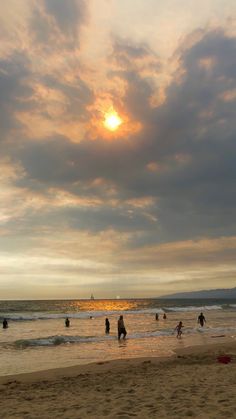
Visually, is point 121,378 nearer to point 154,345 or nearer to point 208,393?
point 208,393

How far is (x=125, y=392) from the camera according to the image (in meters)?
10.7

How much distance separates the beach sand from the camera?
8.33 m

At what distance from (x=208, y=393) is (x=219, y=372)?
13.1 ft

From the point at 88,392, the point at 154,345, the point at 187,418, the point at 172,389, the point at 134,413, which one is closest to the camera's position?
the point at 187,418

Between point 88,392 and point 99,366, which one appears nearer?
point 88,392

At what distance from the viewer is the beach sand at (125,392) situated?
27.3ft

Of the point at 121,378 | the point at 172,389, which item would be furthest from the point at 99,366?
A: the point at 172,389

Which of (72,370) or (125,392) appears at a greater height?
(72,370)

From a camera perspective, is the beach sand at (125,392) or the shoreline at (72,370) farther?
the shoreline at (72,370)

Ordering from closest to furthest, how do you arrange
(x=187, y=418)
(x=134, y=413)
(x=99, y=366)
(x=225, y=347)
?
(x=187, y=418)
(x=134, y=413)
(x=99, y=366)
(x=225, y=347)

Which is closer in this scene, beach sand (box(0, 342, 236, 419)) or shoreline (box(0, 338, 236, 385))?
Answer: beach sand (box(0, 342, 236, 419))

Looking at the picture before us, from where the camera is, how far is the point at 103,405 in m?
9.18

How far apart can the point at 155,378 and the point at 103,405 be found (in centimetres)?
422

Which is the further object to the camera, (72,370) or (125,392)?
(72,370)
